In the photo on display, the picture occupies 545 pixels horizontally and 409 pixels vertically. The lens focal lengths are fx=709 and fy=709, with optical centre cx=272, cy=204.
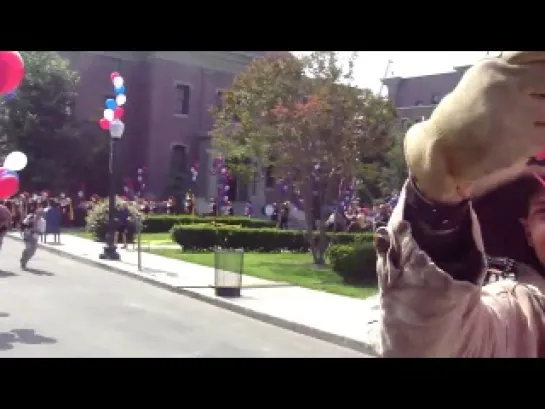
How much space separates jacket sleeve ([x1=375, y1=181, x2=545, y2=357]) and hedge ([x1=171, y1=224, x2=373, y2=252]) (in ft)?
62.2

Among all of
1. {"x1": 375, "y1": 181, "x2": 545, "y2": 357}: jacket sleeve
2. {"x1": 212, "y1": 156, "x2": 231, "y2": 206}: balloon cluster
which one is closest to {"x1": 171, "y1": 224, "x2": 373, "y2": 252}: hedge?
{"x1": 212, "y1": 156, "x2": 231, "y2": 206}: balloon cluster

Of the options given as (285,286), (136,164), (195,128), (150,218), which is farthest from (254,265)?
(195,128)

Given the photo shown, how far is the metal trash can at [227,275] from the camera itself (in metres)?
12.1

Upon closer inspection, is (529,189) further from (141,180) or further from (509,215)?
(141,180)

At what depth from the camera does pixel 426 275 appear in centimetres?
110

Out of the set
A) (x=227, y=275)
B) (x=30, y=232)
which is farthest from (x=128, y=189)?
(x=227, y=275)

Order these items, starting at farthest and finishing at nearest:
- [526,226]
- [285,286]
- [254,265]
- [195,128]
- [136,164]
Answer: [195,128], [136,164], [254,265], [285,286], [526,226]

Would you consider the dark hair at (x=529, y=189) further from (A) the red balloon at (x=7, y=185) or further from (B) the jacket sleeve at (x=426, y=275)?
(A) the red balloon at (x=7, y=185)

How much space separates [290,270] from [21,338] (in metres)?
8.62

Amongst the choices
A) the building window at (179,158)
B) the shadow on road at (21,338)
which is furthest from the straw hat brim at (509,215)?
the building window at (179,158)

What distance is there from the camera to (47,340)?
802 centimetres

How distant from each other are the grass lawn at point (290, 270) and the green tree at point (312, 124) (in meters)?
1.02

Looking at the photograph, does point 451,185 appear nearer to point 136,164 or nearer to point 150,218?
point 150,218
